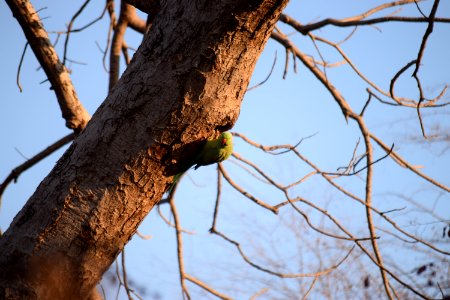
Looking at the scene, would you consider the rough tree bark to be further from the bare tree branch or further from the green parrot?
the bare tree branch

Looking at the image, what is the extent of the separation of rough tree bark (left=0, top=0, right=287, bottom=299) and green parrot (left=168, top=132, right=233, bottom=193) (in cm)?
11

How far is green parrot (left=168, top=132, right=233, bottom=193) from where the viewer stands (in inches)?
68.1

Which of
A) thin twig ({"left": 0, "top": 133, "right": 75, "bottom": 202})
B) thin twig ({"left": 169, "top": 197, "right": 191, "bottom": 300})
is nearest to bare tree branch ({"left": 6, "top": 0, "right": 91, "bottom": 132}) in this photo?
thin twig ({"left": 0, "top": 133, "right": 75, "bottom": 202})

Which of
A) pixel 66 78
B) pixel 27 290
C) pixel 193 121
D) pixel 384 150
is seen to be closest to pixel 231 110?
pixel 193 121

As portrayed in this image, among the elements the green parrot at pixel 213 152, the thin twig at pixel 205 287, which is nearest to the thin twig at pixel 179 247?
the thin twig at pixel 205 287

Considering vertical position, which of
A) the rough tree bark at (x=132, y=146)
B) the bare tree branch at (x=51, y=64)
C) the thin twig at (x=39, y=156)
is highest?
the bare tree branch at (x=51, y=64)

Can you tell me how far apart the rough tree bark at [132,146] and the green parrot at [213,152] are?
111mm

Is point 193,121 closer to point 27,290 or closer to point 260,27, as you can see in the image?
point 260,27

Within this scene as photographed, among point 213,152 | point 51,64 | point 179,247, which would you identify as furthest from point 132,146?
point 179,247

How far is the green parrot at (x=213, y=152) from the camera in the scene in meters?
1.73

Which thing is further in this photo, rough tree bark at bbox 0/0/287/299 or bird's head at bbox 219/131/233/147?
bird's head at bbox 219/131/233/147

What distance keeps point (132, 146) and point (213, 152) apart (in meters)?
0.33

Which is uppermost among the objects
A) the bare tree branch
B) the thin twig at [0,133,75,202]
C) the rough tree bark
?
the bare tree branch

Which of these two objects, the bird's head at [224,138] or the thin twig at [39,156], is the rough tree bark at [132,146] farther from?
the thin twig at [39,156]
